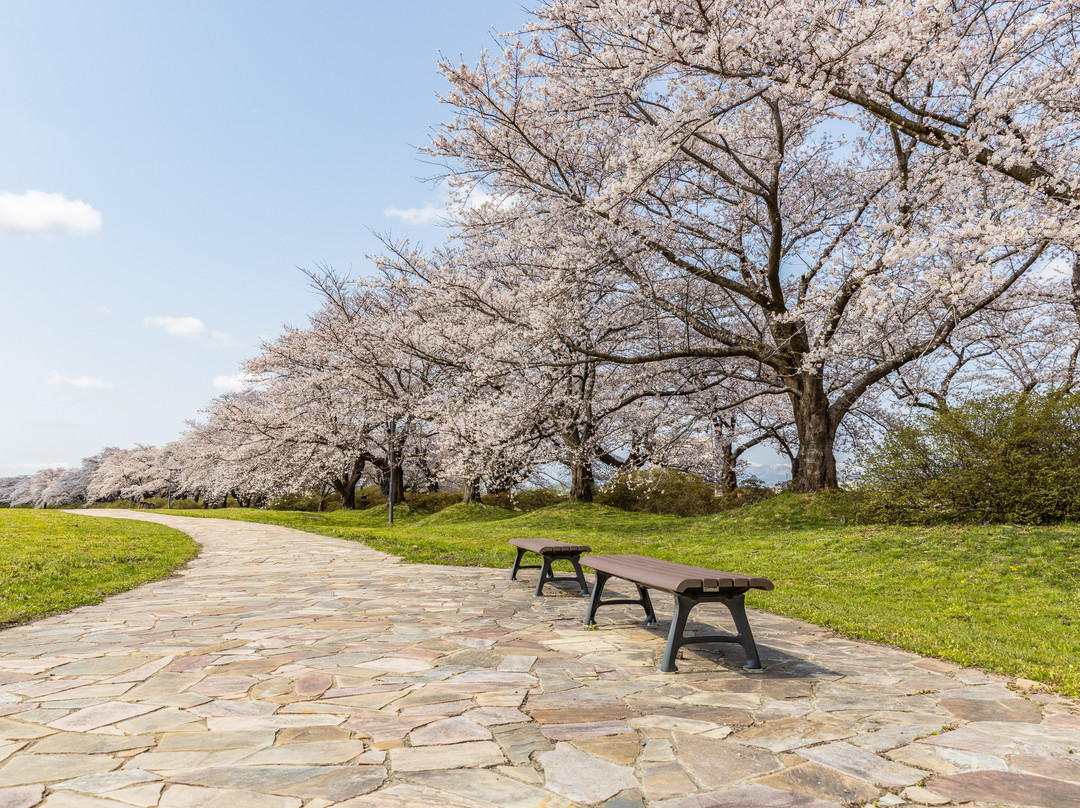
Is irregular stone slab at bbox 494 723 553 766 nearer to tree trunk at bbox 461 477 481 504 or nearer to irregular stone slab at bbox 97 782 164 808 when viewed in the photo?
irregular stone slab at bbox 97 782 164 808

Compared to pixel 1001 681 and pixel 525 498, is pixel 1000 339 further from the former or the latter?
pixel 1001 681

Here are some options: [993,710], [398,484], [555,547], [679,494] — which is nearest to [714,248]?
[679,494]

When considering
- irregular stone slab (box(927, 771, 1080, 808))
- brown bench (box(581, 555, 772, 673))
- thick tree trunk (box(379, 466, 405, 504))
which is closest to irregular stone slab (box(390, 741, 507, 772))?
brown bench (box(581, 555, 772, 673))

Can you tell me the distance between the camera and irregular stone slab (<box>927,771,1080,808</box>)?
2.43 meters

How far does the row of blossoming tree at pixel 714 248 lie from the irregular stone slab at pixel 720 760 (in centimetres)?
706

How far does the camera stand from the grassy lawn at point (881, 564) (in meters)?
5.27

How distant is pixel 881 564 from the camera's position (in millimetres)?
9188

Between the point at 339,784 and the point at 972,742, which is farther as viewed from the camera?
the point at 972,742

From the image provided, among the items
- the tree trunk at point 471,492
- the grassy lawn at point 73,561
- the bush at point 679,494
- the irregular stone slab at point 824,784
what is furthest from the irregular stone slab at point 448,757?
the tree trunk at point 471,492

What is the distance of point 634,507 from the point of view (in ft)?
64.1

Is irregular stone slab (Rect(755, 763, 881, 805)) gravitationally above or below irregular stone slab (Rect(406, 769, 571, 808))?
above

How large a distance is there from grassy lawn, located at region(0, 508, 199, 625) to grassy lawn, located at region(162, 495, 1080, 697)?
339cm

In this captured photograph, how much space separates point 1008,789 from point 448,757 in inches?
85.7

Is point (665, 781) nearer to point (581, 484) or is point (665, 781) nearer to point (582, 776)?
point (582, 776)
